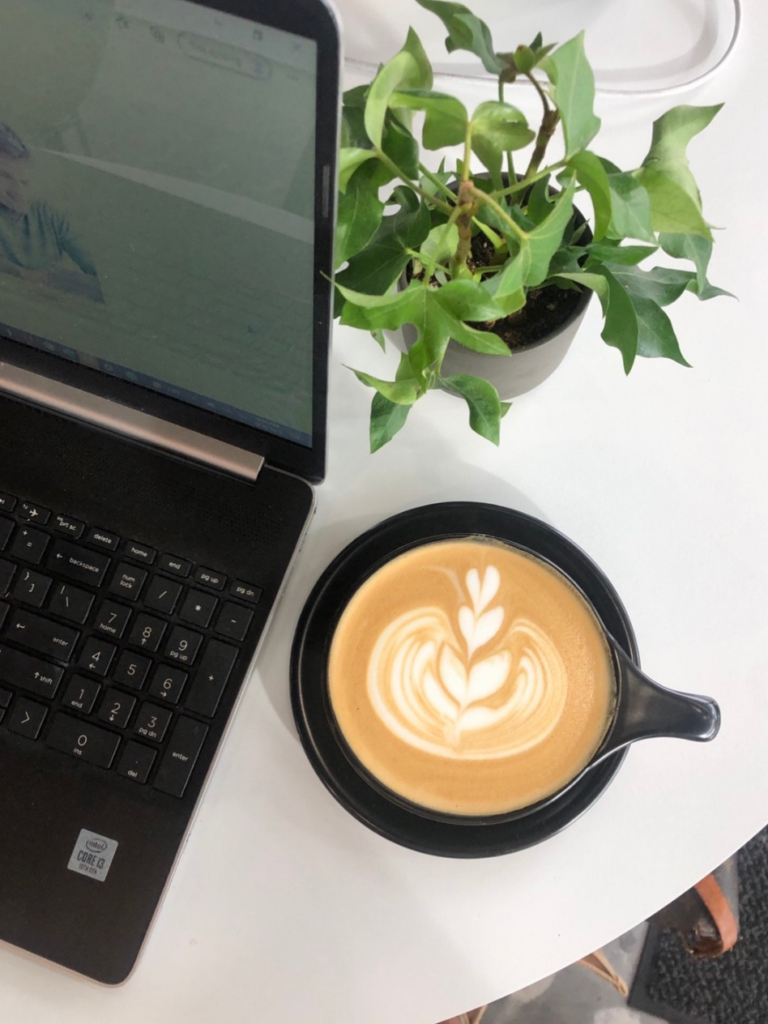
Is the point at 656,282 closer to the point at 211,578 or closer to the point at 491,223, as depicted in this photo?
the point at 491,223

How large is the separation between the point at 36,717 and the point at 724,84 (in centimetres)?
62

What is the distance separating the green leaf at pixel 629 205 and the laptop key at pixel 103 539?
0.32 metres

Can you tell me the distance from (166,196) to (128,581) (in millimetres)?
238

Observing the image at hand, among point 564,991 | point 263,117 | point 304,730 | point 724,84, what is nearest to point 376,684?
point 304,730

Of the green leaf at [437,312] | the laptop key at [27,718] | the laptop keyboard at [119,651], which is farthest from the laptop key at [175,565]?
the green leaf at [437,312]

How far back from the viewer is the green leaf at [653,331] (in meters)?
0.39

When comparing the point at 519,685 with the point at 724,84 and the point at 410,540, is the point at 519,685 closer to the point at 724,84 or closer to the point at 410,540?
the point at 410,540

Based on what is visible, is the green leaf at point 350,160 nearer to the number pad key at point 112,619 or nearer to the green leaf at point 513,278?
the green leaf at point 513,278

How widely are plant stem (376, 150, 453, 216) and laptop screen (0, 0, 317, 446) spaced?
0.05 meters

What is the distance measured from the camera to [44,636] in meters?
0.45

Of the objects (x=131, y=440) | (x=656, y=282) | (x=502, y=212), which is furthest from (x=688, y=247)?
(x=131, y=440)

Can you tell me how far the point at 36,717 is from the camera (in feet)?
1.45

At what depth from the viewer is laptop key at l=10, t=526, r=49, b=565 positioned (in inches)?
18.2

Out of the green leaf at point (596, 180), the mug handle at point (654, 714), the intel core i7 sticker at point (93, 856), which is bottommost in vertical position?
the intel core i7 sticker at point (93, 856)
